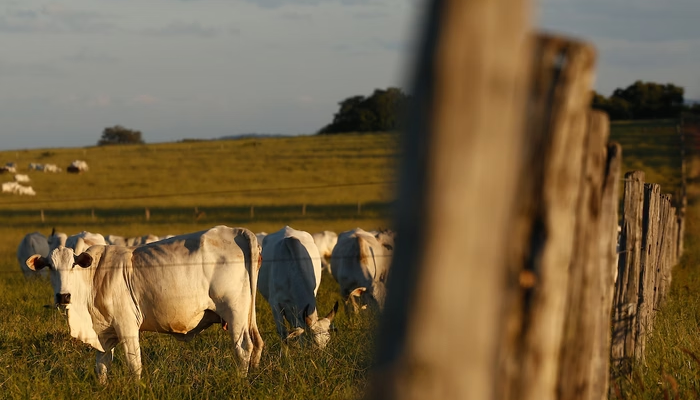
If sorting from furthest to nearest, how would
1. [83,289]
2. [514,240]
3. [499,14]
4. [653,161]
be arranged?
[653,161] < [83,289] < [514,240] < [499,14]

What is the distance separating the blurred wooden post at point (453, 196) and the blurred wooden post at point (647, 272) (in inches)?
152

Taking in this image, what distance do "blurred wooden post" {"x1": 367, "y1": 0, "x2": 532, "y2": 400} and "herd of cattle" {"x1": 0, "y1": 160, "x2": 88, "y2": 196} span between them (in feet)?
141

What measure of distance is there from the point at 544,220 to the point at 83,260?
610 cm

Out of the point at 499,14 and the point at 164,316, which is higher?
the point at 499,14

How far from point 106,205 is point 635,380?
3554 cm

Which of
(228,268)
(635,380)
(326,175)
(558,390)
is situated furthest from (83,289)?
(326,175)

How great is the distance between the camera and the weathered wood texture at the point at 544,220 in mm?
2156

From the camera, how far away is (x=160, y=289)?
7.88 m

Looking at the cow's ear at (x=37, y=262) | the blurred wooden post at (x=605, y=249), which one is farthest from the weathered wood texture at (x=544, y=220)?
the cow's ear at (x=37, y=262)

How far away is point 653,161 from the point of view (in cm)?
4053

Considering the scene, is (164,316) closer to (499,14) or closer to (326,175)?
(499,14)

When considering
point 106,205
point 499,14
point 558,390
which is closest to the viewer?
point 499,14

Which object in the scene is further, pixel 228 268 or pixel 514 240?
pixel 228 268

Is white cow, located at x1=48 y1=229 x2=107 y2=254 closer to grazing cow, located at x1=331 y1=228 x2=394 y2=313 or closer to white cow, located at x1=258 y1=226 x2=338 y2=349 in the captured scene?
white cow, located at x1=258 y1=226 x2=338 y2=349
